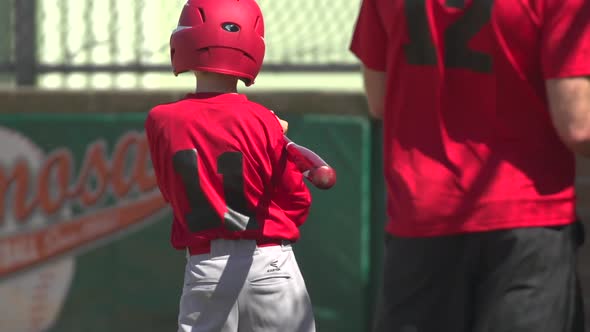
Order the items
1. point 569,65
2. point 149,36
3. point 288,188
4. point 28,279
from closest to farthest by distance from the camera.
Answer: point 569,65 < point 288,188 < point 28,279 < point 149,36

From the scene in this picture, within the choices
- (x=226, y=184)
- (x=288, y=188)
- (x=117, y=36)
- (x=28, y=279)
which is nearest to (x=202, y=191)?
(x=226, y=184)

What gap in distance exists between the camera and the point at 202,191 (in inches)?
125

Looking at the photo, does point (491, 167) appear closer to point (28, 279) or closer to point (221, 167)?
point (221, 167)

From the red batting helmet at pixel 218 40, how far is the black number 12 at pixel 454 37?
2.71 ft

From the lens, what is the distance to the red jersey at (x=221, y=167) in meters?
3.16

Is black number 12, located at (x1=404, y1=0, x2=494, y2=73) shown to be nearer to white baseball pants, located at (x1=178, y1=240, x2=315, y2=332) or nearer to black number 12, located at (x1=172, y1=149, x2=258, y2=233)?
black number 12, located at (x1=172, y1=149, x2=258, y2=233)

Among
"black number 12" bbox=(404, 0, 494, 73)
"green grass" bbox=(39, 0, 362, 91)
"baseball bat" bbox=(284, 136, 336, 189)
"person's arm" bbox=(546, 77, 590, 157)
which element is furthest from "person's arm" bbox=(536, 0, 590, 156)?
"green grass" bbox=(39, 0, 362, 91)

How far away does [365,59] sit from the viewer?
270 cm

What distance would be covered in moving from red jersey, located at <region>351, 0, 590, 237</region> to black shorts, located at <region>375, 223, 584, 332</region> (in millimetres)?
33

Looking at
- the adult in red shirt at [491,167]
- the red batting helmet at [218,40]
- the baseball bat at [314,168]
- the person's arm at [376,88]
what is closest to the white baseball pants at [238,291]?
the baseball bat at [314,168]

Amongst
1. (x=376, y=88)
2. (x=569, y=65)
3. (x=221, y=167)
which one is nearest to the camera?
(x=569, y=65)

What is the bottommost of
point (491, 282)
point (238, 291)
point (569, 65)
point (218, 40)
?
point (238, 291)

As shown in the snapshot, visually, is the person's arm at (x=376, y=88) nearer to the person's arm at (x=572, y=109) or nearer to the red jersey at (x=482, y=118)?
the red jersey at (x=482, y=118)

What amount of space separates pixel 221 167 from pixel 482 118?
0.93m
